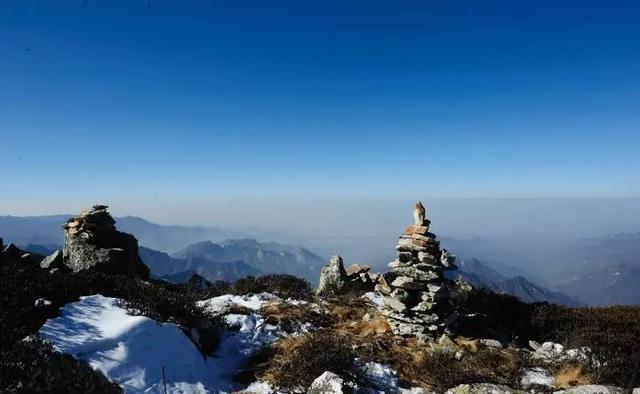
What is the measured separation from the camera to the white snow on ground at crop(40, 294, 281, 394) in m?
7.93

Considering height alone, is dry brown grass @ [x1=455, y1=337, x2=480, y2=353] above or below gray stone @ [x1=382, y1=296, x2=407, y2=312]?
below

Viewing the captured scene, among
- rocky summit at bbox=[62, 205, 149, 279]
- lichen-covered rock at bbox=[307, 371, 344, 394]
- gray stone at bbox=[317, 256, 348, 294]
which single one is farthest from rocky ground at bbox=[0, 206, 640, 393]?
rocky summit at bbox=[62, 205, 149, 279]

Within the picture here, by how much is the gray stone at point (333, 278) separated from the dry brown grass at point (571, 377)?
8.79 meters

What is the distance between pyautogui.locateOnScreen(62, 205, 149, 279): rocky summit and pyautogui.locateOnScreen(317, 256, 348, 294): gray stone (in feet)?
26.7

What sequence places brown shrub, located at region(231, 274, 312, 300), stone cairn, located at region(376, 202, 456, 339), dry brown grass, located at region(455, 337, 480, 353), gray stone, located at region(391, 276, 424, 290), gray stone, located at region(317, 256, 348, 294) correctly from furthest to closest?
gray stone, located at region(317, 256, 348, 294) < brown shrub, located at region(231, 274, 312, 300) < gray stone, located at region(391, 276, 424, 290) < stone cairn, located at region(376, 202, 456, 339) < dry brown grass, located at region(455, 337, 480, 353)

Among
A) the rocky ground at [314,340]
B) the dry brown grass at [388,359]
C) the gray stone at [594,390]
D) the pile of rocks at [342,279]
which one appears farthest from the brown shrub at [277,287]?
the gray stone at [594,390]

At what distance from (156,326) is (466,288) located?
33.6 ft

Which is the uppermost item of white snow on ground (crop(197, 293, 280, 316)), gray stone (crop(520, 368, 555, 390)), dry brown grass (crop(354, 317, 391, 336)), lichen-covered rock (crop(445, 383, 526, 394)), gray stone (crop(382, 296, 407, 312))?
gray stone (crop(382, 296, 407, 312))

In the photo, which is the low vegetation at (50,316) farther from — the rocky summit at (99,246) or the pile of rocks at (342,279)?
the pile of rocks at (342,279)

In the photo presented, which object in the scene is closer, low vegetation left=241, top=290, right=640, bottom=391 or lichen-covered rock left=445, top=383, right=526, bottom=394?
lichen-covered rock left=445, top=383, right=526, bottom=394

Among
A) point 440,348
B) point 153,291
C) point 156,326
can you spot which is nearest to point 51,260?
point 153,291

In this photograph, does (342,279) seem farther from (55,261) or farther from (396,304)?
(55,261)

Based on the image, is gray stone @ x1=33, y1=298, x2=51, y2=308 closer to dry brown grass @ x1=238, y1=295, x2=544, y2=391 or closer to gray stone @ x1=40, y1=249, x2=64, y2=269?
dry brown grass @ x1=238, y1=295, x2=544, y2=391

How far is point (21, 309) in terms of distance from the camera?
28.4 feet
